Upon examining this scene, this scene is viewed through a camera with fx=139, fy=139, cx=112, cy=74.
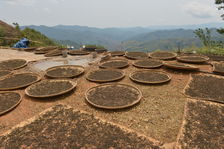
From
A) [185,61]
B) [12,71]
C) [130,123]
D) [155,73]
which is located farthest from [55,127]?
[185,61]

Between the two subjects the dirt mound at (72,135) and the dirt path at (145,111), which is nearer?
the dirt mound at (72,135)

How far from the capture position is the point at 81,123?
8.85 feet

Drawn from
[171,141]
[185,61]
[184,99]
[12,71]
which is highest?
[185,61]

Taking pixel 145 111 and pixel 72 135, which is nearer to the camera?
pixel 72 135

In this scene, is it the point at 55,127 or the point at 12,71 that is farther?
the point at 12,71

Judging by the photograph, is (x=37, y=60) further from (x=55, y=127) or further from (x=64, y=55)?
(x=55, y=127)

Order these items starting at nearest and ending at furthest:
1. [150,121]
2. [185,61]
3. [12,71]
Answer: [150,121] → [12,71] → [185,61]

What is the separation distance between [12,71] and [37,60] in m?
1.71

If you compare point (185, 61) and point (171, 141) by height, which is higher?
point (185, 61)

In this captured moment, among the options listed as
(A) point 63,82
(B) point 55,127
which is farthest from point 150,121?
(A) point 63,82

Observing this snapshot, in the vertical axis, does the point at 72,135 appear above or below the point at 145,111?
below

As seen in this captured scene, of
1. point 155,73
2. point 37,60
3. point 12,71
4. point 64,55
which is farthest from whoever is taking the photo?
point 64,55

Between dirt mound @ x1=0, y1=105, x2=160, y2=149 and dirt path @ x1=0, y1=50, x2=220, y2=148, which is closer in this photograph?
dirt mound @ x1=0, y1=105, x2=160, y2=149

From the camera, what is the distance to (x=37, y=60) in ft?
23.6
